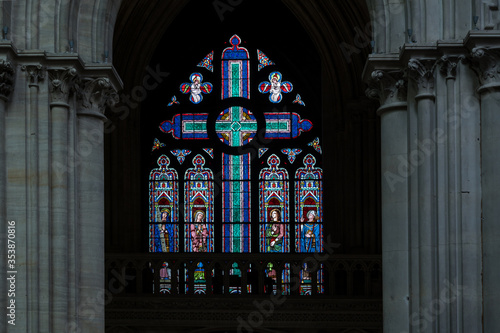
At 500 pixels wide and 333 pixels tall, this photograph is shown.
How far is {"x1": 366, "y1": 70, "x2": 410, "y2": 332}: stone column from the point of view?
40.5 ft

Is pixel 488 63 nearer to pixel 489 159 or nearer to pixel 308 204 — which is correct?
pixel 489 159

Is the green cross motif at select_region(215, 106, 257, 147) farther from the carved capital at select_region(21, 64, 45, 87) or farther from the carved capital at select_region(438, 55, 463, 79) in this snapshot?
the carved capital at select_region(438, 55, 463, 79)

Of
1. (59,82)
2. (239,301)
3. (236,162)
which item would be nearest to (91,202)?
(59,82)

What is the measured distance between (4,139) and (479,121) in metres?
5.35

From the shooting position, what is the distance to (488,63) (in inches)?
464

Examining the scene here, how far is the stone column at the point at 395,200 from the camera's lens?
12352 millimetres

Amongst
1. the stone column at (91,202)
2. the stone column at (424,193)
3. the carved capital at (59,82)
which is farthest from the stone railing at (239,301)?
the carved capital at (59,82)

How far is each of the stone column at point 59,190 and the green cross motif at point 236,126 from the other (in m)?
10.1

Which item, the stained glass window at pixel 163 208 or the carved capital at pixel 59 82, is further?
the stained glass window at pixel 163 208

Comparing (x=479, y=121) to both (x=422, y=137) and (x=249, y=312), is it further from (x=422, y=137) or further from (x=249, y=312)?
(x=249, y=312)

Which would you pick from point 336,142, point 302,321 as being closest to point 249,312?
point 302,321

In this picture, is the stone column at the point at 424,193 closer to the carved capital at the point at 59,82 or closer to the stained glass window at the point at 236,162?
the carved capital at the point at 59,82

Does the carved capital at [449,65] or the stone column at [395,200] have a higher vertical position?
the carved capital at [449,65]

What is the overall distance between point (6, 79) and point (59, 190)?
54.7 inches
